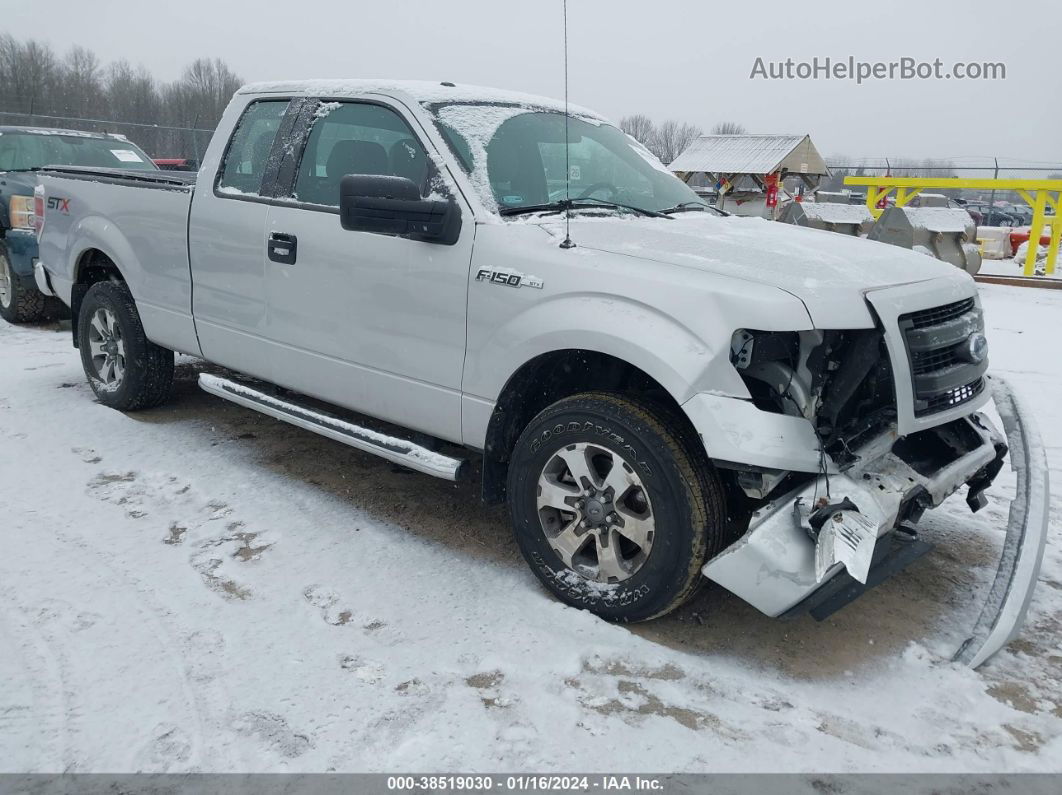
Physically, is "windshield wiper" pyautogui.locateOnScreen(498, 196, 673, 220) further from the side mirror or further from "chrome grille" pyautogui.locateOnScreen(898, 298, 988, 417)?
"chrome grille" pyautogui.locateOnScreen(898, 298, 988, 417)

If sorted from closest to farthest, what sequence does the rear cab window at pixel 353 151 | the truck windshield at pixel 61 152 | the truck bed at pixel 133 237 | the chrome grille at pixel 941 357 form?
the chrome grille at pixel 941 357 → the rear cab window at pixel 353 151 → the truck bed at pixel 133 237 → the truck windshield at pixel 61 152

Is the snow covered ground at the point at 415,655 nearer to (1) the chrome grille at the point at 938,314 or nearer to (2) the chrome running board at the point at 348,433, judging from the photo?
(2) the chrome running board at the point at 348,433

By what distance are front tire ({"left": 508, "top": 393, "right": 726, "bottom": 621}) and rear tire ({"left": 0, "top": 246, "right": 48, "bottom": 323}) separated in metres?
7.10

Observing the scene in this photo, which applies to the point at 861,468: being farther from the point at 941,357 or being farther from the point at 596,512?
the point at 596,512

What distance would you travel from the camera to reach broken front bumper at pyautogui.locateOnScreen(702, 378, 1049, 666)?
2711 millimetres

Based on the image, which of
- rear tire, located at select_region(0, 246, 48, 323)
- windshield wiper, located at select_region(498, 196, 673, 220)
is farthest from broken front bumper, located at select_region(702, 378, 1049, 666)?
rear tire, located at select_region(0, 246, 48, 323)

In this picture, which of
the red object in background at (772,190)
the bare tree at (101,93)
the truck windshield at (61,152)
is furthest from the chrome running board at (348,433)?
the bare tree at (101,93)

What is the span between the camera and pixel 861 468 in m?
2.87

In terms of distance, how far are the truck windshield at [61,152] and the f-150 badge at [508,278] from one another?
23.4 feet

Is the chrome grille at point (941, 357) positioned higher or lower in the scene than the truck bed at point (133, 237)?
lower

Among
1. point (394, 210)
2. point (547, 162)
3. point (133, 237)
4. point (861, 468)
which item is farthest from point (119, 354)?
point (861, 468)

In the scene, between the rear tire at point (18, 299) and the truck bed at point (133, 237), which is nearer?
the truck bed at point (133, 237)

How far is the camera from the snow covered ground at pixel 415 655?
2.50 meters

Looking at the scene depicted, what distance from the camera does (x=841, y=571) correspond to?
268cm
